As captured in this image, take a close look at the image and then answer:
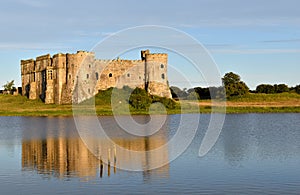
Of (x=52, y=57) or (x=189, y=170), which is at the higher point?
(x=52, y=57)

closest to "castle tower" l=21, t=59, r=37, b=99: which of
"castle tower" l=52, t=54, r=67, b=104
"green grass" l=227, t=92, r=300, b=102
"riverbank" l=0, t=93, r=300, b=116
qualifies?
"riverbank" l=0, t=93, r=300, b=116

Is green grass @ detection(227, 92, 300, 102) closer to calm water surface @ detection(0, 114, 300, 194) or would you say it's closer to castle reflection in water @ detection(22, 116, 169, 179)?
castle reflection in water @ detection(22, 116, 169, 179)

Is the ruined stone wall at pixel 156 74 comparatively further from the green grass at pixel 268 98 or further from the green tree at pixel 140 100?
the green grass at pixel 268 98

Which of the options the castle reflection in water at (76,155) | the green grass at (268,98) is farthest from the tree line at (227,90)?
the castle reflection in water at (76,155)

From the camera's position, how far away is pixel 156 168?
24.7 meters

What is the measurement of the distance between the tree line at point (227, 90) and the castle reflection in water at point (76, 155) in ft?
156

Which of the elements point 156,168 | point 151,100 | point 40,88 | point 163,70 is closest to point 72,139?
point 156,168

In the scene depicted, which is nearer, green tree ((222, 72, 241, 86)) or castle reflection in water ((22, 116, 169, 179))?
castle reflection in water ((22, 116, 169, 179))

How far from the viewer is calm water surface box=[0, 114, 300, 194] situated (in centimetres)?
2014

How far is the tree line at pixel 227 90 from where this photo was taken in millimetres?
89312

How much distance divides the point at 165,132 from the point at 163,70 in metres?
35.1

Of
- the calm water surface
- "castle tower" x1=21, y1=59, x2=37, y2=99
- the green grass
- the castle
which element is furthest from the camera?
"castle tower" x1=21, y1=59, x2=37, y2=99

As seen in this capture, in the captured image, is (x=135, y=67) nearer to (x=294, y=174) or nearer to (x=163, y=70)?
(x=163, y=70)

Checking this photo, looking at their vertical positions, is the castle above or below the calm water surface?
above
